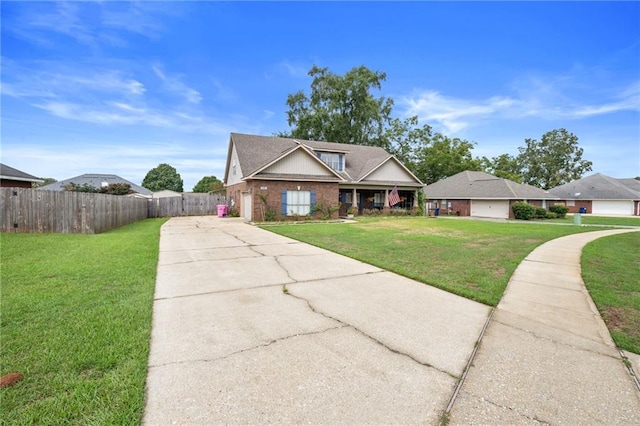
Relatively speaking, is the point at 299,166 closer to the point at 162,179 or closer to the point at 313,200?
the point at 313,200

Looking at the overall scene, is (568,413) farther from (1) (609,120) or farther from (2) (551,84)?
(1) (609,120)

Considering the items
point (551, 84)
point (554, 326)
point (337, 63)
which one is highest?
point (337, 63)

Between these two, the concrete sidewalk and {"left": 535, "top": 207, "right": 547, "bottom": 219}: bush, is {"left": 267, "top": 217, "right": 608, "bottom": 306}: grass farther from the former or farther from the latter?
{"left": 535, "top": 207, "right": 547, "bottom": 219}: bush

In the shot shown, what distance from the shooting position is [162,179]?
7431 cm

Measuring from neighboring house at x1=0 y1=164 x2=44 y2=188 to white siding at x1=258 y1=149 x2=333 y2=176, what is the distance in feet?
42.4

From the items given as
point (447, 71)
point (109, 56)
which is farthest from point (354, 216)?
point (109, 56)

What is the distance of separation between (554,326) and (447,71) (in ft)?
65.7

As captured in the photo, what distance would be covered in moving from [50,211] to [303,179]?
1296 centimetres

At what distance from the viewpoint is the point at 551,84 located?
62.3 ft

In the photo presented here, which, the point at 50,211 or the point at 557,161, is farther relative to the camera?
the point at 557,161

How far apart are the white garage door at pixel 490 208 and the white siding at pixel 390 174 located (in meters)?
10.0

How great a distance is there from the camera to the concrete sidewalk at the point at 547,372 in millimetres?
2191

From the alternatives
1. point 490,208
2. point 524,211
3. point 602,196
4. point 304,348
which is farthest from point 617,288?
point 602,196

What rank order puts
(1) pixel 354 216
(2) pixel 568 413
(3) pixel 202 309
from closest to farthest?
1. (2) pixel 568 413
2. (3) pixel 202 309
3. (1) pixel 354 216
